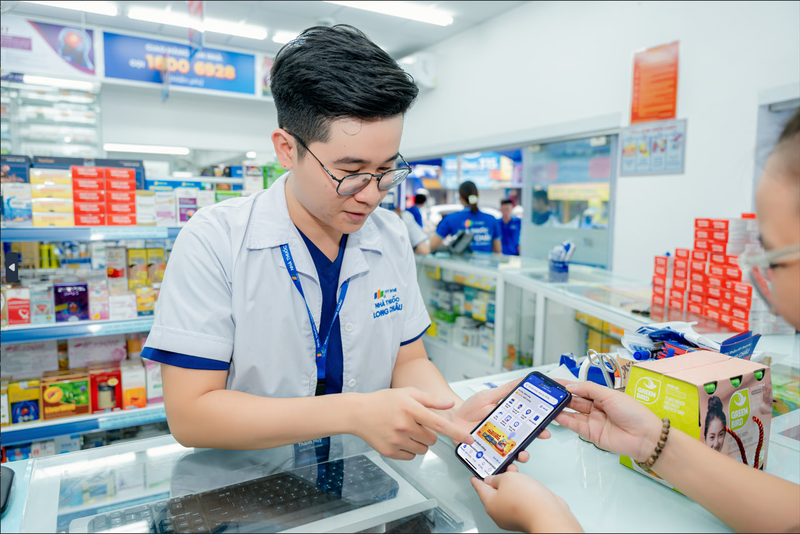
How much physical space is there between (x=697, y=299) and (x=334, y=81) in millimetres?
2062

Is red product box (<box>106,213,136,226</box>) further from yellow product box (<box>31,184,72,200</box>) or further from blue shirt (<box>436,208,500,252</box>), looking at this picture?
blue shirt (<box>436,208,500,252</box>)

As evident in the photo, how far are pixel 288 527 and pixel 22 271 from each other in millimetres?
2681

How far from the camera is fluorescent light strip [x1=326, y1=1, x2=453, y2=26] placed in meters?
5.52

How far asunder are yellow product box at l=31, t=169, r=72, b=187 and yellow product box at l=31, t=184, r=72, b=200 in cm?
2

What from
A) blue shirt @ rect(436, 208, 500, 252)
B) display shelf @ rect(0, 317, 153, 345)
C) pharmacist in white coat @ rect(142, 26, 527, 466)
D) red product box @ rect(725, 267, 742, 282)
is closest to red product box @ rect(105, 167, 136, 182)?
display shelf @ rect(0, 317, 153, 345)

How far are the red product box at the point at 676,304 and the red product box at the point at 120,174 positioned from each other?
2.98 meters

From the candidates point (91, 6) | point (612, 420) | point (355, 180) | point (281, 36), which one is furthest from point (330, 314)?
point (281, 36)

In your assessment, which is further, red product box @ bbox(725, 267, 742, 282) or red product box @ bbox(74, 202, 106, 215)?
red product box @ bbox(74, 202, 106, 215)

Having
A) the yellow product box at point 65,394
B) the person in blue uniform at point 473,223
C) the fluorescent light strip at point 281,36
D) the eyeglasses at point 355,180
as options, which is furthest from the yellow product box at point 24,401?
the fluorescent light strip at point 281,36

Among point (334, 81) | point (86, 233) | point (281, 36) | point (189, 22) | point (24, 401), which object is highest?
point (281, 36)

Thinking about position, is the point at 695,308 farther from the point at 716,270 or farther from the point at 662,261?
the point at 662,261

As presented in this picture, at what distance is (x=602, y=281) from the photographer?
3.32m

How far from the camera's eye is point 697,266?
2330mm

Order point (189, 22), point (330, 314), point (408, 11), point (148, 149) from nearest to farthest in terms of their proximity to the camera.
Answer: point (330, 314), point (408, 11), point (189, 22), point (148, 149)
